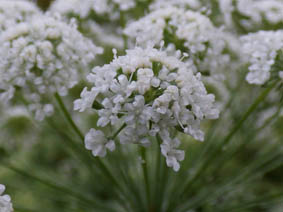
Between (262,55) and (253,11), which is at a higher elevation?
(262,55)

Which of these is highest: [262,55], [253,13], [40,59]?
[40,59]

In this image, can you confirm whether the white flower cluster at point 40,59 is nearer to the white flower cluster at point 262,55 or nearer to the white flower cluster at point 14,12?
the white flower cluster at point 14,12

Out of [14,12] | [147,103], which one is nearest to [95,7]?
[14,12]

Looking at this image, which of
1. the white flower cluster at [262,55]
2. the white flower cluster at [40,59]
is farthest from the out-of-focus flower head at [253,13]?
the white flower cluster at [40,59]

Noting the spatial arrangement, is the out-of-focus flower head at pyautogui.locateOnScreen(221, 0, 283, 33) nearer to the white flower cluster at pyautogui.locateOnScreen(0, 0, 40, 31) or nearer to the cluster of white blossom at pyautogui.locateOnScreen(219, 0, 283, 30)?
the cluster of white blossom at pyautogui.locateOnScreen(219, 0, 283, 30)

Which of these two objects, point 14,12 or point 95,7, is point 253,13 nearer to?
point 95,7

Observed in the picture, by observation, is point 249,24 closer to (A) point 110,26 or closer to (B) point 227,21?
(B) point 227,21

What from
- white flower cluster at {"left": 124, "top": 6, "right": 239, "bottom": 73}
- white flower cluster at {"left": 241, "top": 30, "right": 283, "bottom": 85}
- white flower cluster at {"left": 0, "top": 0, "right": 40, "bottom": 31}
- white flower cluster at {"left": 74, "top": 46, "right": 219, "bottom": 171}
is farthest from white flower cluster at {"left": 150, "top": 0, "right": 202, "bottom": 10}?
white flower cluster at {"left": 74, "top": 46, "right": 219, "bottom": 171}
